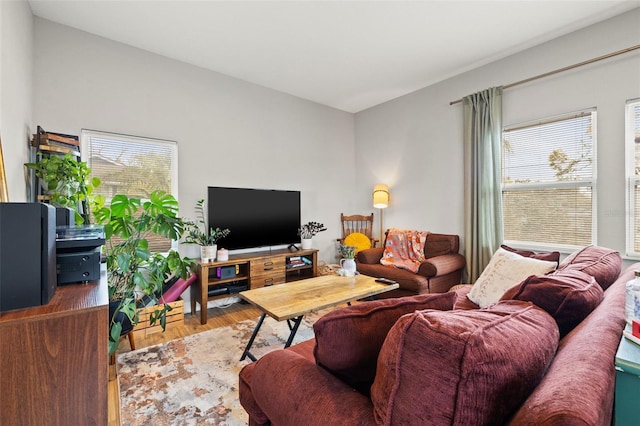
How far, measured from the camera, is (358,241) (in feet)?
14.4

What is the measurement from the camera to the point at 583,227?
8.79 feet

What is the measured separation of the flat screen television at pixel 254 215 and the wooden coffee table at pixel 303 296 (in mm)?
1230

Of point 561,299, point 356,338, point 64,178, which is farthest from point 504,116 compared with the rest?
point 64,178

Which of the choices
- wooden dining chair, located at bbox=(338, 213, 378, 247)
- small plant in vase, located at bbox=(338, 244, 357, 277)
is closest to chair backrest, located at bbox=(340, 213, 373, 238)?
wooden dining chair, located at bbox=(338, 213, 378, 247)

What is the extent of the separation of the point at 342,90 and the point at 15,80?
3.20 m

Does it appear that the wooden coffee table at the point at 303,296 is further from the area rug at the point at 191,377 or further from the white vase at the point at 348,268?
the area rug at the point at 191,377

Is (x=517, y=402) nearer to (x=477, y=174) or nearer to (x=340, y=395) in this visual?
(x=340, y=395)

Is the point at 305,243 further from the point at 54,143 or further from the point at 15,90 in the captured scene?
the point at 15,90

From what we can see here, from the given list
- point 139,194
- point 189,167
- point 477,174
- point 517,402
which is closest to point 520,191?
point 477,174

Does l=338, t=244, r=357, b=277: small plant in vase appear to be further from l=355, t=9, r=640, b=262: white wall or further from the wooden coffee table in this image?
l=355, t=9, r=640, b=262: white wall

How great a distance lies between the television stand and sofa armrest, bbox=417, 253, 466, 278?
1470 millimetres

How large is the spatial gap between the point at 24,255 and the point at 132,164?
91.7 inches

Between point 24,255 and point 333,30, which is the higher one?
point 333,30

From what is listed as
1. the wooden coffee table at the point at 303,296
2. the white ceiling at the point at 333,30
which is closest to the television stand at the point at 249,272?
the wooden coffee table at the point at 303,296
